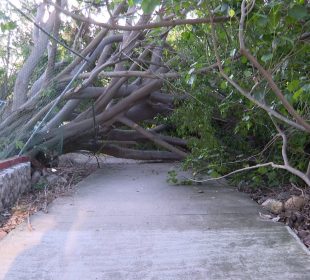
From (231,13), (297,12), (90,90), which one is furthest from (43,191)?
(297,12)

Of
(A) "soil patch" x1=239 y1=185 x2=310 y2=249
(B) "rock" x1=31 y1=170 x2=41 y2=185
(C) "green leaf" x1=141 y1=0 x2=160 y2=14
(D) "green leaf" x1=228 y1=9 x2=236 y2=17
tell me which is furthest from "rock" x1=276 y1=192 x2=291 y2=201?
(C) "green leaf" x1=141 y1=0 x2=160 y2=14

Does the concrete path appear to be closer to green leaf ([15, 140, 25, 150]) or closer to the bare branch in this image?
green leaf ([15, 140, 25, 150])

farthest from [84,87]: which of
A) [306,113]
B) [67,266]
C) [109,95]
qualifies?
[67,266]

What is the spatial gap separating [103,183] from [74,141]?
82.5 inches

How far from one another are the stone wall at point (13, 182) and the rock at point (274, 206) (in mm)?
3677

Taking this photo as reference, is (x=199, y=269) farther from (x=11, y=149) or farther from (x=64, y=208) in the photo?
(x=11, y=149)

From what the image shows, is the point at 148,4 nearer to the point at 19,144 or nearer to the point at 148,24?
the point at 148,24

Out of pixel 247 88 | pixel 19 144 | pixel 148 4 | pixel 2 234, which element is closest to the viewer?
pixel 148 4

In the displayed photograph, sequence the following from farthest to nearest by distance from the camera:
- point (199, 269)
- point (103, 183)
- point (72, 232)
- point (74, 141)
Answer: point (74, 141)
point (103, 183)
point (72, 232)
point (199, 269)

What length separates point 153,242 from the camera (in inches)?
199

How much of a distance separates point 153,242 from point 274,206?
2.20m

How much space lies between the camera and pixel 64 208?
22.1 ft

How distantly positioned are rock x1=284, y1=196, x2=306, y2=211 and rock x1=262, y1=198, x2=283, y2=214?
0.08 m

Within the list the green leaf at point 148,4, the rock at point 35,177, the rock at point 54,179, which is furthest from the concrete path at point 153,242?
the green leaf at point 148,4
